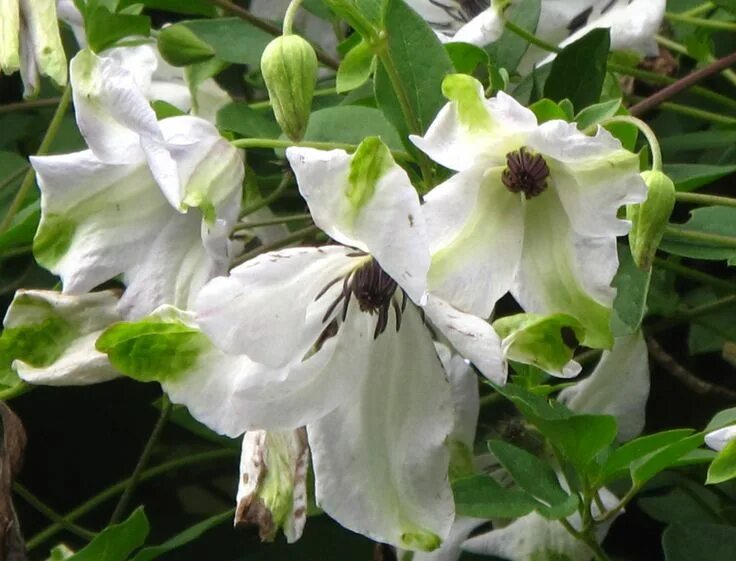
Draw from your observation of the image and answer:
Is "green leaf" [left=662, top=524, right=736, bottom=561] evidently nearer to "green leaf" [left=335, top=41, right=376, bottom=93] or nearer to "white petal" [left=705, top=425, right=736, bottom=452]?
"white petal" [left=705, top=425, right=736, bottom=452]

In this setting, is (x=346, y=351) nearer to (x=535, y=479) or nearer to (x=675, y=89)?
(x=535, y=479)

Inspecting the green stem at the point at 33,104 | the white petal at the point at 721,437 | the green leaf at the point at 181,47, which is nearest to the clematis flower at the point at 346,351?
the white petal at the point at 721,437

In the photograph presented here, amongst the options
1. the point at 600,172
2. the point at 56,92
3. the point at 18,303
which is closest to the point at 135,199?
the point at 18,303

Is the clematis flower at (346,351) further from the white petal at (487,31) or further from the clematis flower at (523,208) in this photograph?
the white petal at (487,31)

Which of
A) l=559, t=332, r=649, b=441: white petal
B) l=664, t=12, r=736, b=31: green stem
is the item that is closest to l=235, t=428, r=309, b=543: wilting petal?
l=559, t=332, r=649, b=441: white petal

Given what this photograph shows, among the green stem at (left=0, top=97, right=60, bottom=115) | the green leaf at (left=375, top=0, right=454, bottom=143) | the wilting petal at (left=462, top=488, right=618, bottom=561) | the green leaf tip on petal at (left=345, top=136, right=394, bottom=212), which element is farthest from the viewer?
the green stem at (left=0, top=97, right=60, bottom=115)

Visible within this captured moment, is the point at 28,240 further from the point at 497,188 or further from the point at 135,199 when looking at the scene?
the point at 497,188
